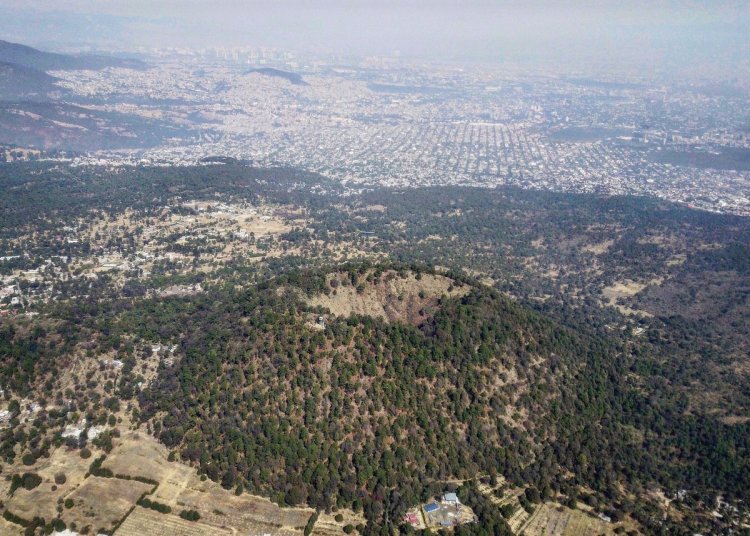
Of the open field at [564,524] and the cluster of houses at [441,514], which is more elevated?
the cluster of houses at [441,514]

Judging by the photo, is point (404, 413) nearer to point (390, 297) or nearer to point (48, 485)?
point (390, 297)

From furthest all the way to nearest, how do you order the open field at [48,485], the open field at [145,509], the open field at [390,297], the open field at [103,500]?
the open field at [390,297] < the open field at [48,485] < the open field at [145,509] < the open field at [103,500]

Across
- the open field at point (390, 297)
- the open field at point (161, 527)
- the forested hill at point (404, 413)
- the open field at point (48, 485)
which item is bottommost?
the open field at point (161, 527)

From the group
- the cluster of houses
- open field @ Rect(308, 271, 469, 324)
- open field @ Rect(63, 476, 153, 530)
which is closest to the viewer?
open field @ Rect(63, 476, 153, 530)

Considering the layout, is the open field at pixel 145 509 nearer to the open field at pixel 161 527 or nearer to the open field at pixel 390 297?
the open field at pixel 161 527

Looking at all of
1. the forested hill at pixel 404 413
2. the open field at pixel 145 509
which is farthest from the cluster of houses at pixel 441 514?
the open field at pixel 145 509

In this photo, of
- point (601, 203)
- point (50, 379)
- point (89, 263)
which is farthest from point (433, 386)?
point (601, 203)

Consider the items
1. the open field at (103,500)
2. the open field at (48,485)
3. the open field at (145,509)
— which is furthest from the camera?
the open field at (48,485)

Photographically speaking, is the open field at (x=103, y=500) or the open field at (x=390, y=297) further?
the open field at (x=390, y=297)

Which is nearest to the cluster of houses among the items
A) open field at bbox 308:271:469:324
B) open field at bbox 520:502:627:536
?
open field at bbox 520:502:627:536

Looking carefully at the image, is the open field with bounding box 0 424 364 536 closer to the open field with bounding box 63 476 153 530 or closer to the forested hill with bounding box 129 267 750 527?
the open field with bounding box 63 476 153 530

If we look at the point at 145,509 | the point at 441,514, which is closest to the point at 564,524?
the point at 441,514

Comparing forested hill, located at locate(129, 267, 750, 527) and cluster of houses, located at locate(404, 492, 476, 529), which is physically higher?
forested hill, located at locate(129, 267, 750, 527)
